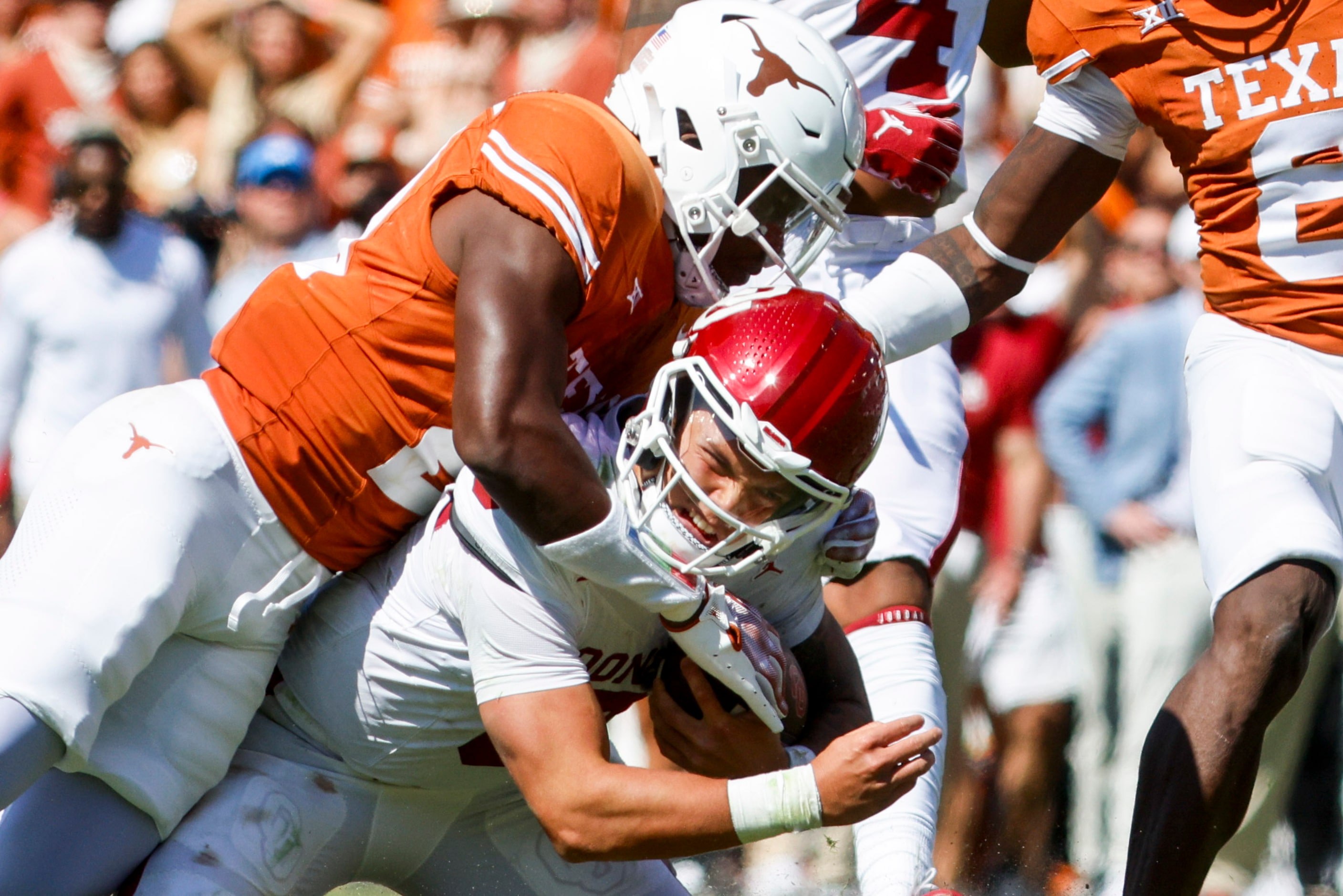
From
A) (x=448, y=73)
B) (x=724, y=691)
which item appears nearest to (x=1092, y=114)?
(x=724, y=691)

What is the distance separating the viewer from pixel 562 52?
5.59 meters

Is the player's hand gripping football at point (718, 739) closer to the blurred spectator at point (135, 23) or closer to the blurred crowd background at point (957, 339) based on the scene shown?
the blurred crowd background at point (957, 339)

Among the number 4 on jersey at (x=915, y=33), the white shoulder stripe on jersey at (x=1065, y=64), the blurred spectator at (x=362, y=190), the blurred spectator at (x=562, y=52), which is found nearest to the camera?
the white shoulder stripe on jersey at (x=1065, y=64)

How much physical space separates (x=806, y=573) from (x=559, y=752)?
0.60 metres

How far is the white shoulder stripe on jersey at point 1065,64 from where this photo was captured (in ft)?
10.1

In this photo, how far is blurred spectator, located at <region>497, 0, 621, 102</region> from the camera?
215 inches

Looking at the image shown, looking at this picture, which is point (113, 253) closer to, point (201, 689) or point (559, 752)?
point (201, 689)

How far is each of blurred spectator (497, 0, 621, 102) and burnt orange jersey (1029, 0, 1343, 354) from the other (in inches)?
105

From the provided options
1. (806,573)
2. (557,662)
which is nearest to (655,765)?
(806,573)

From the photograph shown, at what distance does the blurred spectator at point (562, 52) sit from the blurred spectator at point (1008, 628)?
1568mm

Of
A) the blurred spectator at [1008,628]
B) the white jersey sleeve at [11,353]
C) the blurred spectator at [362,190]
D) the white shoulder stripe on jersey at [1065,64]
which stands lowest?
the blurred spectator at [1008,628]

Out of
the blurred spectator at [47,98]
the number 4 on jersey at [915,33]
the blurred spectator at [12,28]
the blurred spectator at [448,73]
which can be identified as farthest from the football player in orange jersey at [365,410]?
the blurred spectator at [12,28]

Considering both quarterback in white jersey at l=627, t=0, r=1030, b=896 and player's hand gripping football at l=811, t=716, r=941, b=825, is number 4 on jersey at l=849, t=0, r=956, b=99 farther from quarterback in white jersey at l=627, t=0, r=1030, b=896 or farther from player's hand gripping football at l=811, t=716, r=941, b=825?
player's hand gripping football at l=811, t=716, r=941, b=825

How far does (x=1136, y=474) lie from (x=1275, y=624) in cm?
209
